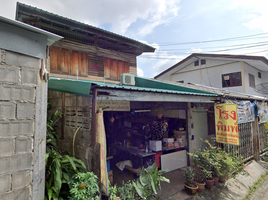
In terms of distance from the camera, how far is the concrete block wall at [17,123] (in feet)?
7.59

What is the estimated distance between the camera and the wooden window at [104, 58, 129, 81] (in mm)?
8656

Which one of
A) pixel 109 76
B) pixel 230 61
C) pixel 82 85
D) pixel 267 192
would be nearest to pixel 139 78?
pixel 109 76

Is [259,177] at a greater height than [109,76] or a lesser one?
lesser

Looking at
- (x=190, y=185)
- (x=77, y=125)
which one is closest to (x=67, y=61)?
(x=77, y=125)

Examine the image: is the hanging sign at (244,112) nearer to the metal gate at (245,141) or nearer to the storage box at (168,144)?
the metal gate at (245,141)

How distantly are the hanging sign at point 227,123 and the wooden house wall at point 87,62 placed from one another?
542 cm

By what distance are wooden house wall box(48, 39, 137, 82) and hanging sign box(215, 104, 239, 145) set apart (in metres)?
5.42

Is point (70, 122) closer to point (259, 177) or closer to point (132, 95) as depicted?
point (132, 95)

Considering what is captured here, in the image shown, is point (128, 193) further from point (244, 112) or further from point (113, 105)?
point (244, 112)

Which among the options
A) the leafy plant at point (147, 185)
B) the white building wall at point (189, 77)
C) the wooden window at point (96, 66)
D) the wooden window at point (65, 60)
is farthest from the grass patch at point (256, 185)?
the white building wall at point (189, 77)

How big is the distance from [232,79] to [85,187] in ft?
51.3

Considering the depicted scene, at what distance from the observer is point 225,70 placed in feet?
48.8

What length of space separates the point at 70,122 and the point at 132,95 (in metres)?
2.03

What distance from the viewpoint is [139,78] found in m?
8.20
